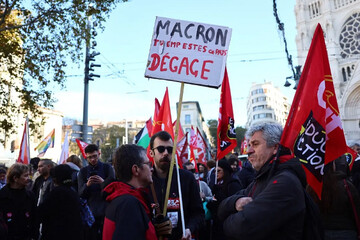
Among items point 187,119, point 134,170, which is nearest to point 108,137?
point 187,119

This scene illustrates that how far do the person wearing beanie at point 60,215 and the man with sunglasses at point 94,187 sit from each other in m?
0.55

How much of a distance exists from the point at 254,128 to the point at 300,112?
1.69ft

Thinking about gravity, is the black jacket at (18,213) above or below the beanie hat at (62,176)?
below

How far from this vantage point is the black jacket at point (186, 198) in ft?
11.8

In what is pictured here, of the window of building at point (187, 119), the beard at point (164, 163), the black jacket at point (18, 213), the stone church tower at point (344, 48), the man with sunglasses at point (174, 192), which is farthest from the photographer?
the window of building at point (187, 119)

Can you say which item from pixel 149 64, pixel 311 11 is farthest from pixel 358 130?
pixel 149 64

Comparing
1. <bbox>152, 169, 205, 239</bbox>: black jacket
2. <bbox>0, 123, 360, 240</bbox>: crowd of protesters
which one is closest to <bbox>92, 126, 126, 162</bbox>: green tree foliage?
<bbox>0, 123, 360, 240</bbox>: crowd of protesters

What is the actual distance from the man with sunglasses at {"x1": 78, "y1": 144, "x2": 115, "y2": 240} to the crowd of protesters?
0.06 ft

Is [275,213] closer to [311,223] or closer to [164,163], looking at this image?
[311,223]

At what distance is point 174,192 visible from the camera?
3.67 m

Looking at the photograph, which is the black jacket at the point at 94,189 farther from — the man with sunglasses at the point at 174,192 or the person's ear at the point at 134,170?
the person's ear at the point at 134,170

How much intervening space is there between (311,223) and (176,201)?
5.44 feet

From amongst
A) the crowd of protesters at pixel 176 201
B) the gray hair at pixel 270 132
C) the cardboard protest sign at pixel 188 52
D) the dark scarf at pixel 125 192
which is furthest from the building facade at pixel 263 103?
the dark scarf at pixel 125 192

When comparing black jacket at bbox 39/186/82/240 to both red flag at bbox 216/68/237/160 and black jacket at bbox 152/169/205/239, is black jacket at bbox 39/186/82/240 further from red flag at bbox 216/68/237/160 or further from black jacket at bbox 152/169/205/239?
red flag at bbox 216/68/237/160
